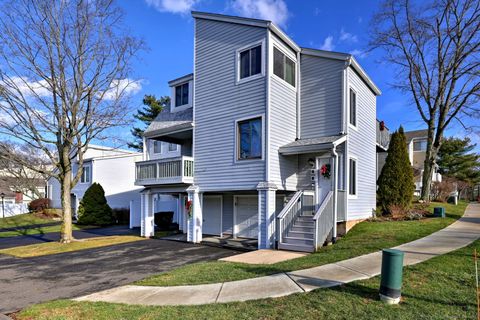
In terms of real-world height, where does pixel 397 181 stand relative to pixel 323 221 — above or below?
above

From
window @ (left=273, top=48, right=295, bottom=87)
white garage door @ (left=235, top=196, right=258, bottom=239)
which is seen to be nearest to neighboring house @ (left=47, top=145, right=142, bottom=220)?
white garage door @ (left=235, top=196, right=258, bottom=239)

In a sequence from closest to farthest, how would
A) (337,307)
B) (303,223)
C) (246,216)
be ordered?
(337,307), (303,223), (246,216)

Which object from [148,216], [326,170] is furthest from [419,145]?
[148,216]

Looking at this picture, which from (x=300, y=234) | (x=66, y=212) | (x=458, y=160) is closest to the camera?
(x=300, y=234)

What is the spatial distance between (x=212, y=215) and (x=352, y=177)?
24.3 feet

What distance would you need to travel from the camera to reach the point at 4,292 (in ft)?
23.9

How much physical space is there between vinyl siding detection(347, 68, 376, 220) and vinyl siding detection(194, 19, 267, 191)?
13.3 ft

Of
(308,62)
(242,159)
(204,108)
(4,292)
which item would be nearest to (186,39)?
(204,108)

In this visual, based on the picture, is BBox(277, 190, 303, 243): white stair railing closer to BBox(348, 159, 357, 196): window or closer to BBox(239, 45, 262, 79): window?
BBox(348, 159, 357, 196): window

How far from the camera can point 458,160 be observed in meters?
39.8

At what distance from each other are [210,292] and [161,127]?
12323 mm

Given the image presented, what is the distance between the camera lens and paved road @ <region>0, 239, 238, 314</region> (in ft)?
23.4

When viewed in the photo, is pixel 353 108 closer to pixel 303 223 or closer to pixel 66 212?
pixel 303 223

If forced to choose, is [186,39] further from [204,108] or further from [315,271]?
[315,271]
